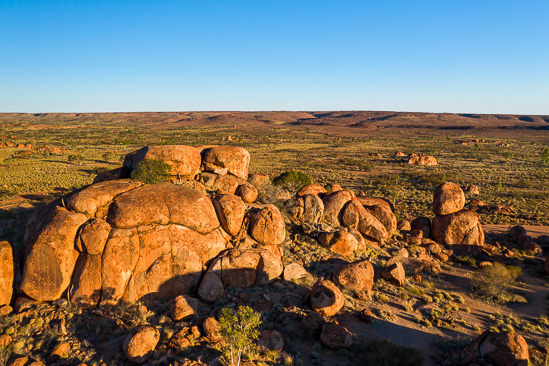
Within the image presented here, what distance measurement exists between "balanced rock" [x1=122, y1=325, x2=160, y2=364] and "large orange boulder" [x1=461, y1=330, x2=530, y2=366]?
12.5 meters

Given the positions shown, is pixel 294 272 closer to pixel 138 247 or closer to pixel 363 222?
pixel 363 222

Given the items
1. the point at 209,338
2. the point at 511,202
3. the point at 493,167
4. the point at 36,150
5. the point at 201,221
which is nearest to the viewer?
the point at 209,338

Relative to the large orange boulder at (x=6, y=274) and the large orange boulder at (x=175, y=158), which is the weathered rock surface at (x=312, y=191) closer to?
the large orange boulder at (x=175, y=158)

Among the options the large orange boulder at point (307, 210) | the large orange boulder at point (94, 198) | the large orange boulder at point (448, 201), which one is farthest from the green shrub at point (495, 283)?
the large orange boulder at point (94, 198)

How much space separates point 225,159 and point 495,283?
20079 millimetres

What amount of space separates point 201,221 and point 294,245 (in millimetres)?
7104

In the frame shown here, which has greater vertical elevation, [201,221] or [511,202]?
[201,221]

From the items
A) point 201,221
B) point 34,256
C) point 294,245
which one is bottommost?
point 294,245

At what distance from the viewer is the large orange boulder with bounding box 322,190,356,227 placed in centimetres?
2425

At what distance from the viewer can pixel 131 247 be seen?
15.2m

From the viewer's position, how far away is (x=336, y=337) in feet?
42.7

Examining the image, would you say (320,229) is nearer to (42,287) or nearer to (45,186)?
(42,287)

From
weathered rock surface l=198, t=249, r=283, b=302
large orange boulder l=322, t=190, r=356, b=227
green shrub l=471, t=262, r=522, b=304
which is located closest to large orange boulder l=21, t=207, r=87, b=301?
weathered rock surface l=198, t=249, r=283, b=302

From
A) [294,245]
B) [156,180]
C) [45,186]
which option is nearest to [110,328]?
[156,180]
